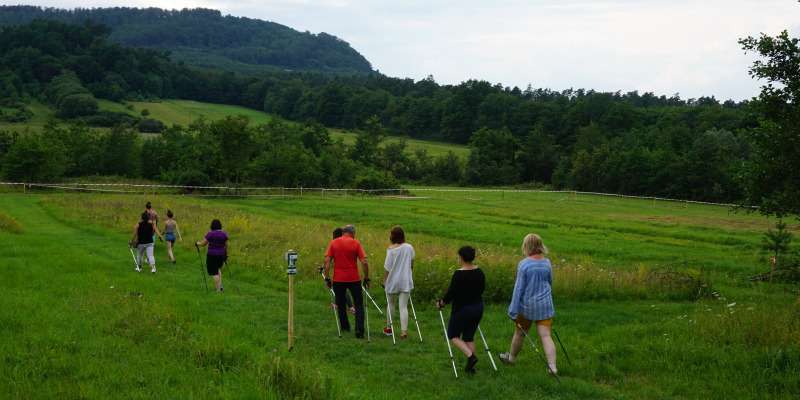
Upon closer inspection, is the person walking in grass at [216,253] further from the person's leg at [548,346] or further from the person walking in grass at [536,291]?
the person's leg at [548,346]

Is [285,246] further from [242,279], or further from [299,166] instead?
A: [299,166]

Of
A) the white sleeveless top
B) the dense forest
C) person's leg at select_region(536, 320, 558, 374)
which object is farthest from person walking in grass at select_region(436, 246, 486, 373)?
the dense forest

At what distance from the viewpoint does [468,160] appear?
110375 millimetres

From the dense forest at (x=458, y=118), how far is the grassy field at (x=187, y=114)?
4.13 m

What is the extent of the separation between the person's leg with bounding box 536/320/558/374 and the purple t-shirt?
30.3 ft

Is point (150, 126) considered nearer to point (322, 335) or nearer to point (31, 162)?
point (31, 162)

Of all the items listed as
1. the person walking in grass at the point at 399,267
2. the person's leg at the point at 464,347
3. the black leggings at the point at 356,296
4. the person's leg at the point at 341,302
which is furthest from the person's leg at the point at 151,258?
the person's leg at the point at 464,347

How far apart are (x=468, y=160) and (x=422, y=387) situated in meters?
102

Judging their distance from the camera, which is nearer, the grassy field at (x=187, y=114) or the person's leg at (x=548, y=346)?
the person's leg at (x=548, y=346)

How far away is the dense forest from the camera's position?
90.2 meters

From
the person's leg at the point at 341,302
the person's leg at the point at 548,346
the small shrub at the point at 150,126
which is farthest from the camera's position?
the small shrub at the point at 150,126

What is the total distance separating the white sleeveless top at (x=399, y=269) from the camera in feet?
39.2

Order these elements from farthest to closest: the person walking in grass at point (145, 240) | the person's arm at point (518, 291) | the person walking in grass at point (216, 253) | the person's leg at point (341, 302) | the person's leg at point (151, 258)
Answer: the person walking in grass at point (145, 240) < the person's leg at point (151, 258) < the person walking in grass at point (216, 253) < the person's leg at point (341, 302) < the person's arm at point (518, 291)

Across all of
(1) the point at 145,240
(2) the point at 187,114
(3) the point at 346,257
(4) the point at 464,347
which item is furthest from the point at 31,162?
(2) the point at 187,114
